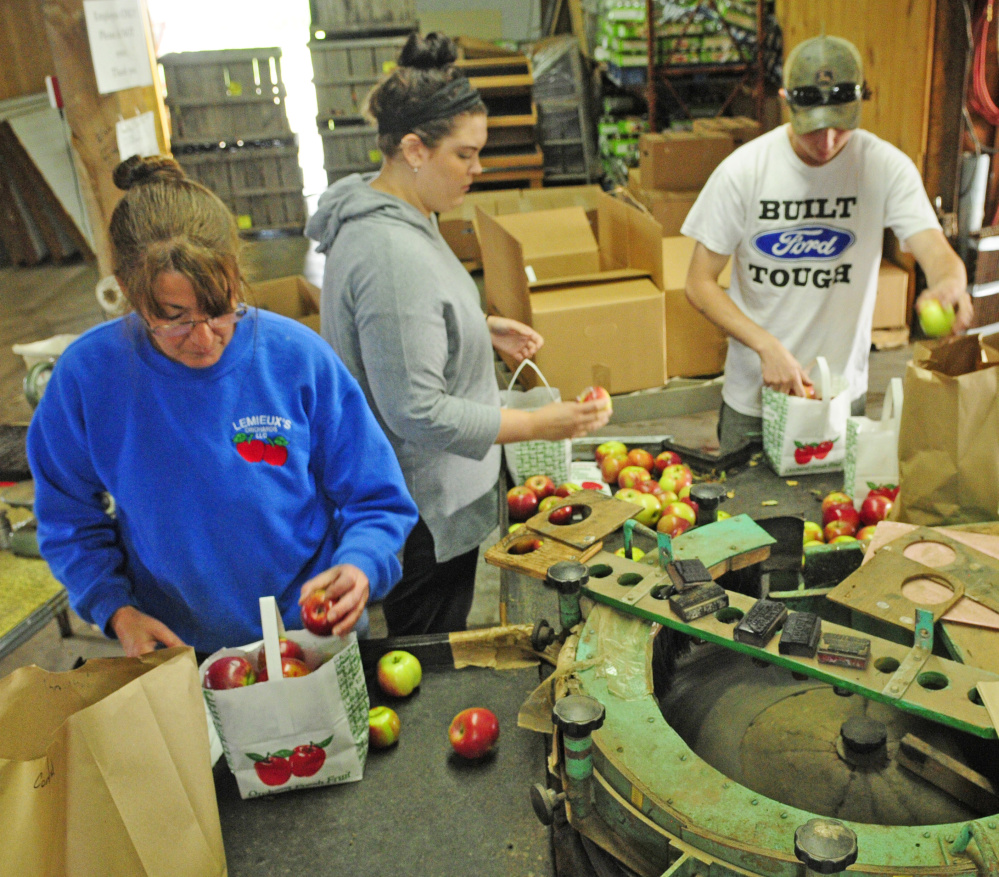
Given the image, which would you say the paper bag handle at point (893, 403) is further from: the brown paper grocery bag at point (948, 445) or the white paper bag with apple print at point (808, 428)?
the brown paper grocery bag at point (948, 445)

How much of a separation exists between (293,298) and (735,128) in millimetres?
3614

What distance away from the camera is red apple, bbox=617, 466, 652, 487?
114 inches

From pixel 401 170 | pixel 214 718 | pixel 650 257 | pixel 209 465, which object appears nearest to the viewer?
pixel 214 718

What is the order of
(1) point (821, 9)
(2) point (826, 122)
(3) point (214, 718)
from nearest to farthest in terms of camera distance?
1. (3) point (214, 718)
2. (2) point (826, 122)
3. (1) point (821, 9)

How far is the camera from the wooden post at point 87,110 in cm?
280

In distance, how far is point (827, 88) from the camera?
8.66 ft

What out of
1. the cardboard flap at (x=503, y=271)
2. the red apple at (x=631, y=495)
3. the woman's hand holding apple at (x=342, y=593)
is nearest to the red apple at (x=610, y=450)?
the red apple at (x=631, y=495)

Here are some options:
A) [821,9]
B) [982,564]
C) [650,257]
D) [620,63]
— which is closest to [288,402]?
[982,564]

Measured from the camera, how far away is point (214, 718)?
145 cm

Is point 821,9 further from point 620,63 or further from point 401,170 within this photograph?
point 401,170

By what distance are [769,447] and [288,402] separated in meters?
1.63

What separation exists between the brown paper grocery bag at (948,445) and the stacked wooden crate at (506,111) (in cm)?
725

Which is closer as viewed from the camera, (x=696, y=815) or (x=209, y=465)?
(x=696, y=815)

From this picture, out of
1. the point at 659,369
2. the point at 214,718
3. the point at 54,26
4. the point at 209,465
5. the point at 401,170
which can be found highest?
the point at 54,26
